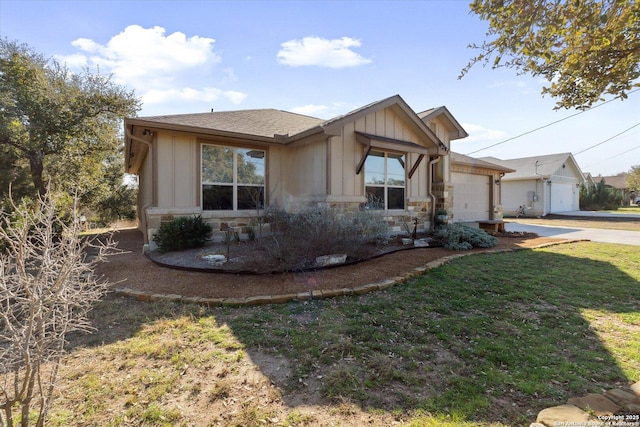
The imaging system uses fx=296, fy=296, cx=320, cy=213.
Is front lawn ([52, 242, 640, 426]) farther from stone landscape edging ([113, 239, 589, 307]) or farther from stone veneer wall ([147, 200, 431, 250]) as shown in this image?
stone veneer wall ([147, 200, 431, 250])

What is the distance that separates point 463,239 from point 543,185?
1887 centimetres

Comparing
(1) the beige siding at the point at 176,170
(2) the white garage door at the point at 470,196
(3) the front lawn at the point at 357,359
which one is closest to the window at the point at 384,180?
(3) the front lawn at the point at 357,359

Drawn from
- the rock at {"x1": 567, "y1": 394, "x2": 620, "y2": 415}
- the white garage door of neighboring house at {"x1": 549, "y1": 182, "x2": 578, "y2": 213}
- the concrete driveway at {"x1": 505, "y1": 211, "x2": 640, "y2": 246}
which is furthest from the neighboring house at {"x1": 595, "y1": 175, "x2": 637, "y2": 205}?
the rock at {"x1": 567, "y1": 394, "x2": 620, "y2": 415}

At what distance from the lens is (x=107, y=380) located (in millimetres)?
2592

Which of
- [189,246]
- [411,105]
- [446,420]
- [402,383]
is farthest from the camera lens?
[411,105]

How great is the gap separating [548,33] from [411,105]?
4726mm

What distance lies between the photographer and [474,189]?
47.4 ft

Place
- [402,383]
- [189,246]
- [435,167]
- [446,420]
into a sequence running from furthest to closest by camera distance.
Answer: [435,167] → [189,246] → [402,383] → [446,420]

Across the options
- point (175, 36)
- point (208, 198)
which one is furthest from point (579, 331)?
point (175, 36)

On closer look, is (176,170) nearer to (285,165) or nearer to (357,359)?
(285,165)

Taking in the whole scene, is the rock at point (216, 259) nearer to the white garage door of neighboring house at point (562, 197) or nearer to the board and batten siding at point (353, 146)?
the board and batten siding at point (353, 146)

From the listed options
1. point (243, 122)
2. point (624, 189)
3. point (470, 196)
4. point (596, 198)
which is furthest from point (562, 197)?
point (624, 189)

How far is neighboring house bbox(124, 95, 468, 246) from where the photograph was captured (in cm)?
782

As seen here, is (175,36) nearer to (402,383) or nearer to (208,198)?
(208,198)
